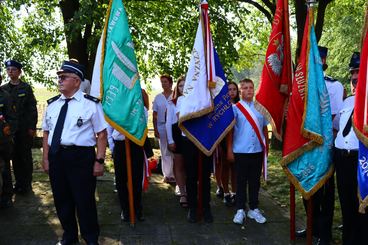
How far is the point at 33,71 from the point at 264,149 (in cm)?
1178

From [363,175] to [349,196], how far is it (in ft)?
1.57

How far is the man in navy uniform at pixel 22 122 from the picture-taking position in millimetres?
6125

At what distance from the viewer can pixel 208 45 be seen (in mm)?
5129

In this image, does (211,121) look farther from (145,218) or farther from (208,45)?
(145,218)

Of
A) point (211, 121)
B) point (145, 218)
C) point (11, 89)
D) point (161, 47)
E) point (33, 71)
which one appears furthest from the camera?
point (33, 71)

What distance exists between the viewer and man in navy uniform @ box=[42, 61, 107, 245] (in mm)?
4164

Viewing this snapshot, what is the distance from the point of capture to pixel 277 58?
4.76m

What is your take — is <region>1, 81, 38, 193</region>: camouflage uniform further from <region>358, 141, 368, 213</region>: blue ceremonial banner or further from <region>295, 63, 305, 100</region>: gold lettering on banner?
<region>358, 141, 368, 213</region>: blue ceremonial banner

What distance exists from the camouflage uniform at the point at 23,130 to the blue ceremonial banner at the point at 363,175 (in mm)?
4759

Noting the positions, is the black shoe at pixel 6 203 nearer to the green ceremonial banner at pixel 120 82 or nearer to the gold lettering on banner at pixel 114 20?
the green ceremonial banner at pixel 120 82

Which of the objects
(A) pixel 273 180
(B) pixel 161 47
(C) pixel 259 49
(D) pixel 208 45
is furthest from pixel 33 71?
(D) pixel 208 45

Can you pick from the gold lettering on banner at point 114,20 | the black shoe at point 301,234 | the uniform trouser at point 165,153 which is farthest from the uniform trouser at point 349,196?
the uniform trouser at point 165,153

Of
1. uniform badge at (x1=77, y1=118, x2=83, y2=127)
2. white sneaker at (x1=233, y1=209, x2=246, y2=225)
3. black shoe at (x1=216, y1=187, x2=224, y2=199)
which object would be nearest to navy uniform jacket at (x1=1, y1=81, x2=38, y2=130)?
uniform badge at (x1=77, y1=118, x2=83, y2=127)

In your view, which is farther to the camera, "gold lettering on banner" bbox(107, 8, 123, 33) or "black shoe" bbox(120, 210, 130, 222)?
"black shoe" bbox(120, 210, 130, 222)
